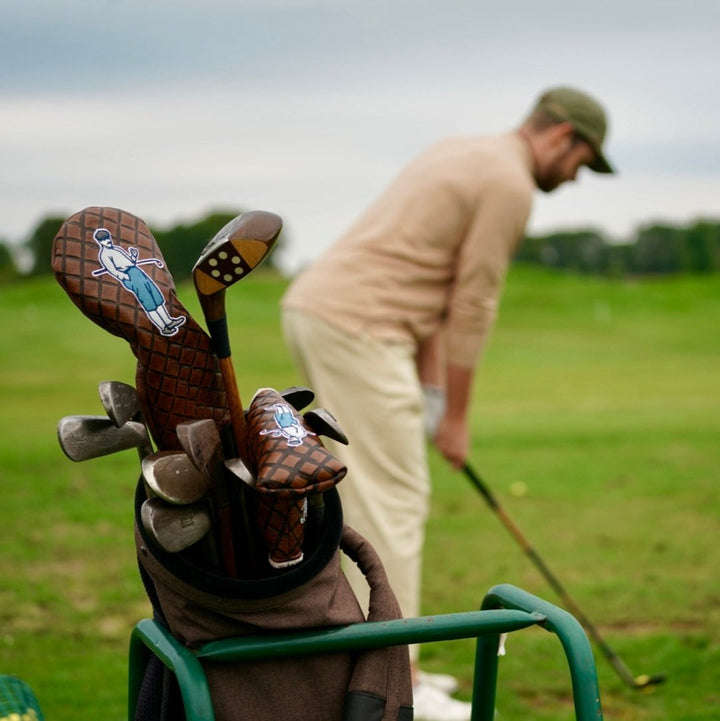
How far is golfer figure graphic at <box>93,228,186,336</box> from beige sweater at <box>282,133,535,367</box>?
5.43 ft

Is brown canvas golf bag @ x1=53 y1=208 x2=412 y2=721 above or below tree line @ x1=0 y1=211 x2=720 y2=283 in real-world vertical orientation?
above

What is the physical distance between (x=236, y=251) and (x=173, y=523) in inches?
14.6

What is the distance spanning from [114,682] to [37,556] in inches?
68.9

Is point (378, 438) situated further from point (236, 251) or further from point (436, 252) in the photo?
point (236, 251)

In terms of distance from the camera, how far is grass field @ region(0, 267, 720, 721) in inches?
140

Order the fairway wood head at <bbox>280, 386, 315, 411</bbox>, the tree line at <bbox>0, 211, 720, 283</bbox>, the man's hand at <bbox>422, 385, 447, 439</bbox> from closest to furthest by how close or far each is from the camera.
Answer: the fairway wood head at <bbox>280, 386, 315, 411</bbox>
the man's hand at <bbox>422, 385, 447, 439</bbox>
the tree line at <bbox>0, 211, 720, 283</bbox>

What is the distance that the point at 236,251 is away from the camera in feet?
4.85

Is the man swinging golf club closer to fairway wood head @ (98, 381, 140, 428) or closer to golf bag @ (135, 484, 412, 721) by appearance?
golf bag @ (135, 484, 412, 721)

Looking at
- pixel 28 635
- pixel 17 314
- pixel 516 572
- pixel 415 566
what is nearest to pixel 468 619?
pixel 415 566

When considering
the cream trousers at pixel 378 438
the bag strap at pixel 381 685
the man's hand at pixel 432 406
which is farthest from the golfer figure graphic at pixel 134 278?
the man's hand at pixel 432 406

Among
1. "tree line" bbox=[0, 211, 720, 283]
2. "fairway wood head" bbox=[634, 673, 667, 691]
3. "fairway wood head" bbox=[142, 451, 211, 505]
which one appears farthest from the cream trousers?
"tree line" bbox=[0, 211, 720, 283]

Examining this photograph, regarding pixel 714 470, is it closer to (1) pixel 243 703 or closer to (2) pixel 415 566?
(2) pixel 415 566

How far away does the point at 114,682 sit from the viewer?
344 cm

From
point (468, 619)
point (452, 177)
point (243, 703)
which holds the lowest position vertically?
point (243, 703)
